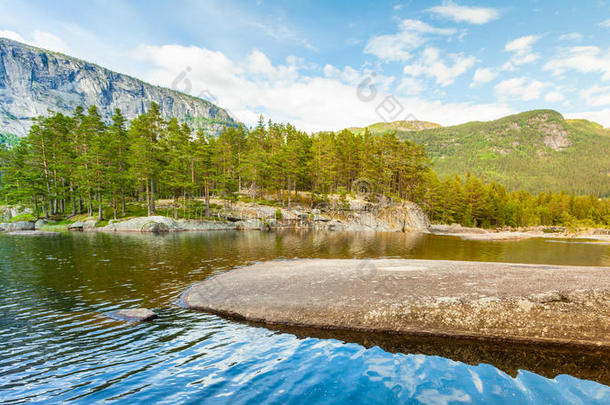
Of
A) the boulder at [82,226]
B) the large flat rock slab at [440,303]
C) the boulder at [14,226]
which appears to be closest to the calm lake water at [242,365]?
the large flat rock slab at [440,303]

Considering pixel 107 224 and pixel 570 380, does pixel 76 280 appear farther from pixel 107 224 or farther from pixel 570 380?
pixel 107 224

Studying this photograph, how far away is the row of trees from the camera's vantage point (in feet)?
181

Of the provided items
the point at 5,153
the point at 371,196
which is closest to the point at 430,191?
the point at 371,196

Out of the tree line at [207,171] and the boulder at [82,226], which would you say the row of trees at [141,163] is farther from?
the boulder at [82,226]

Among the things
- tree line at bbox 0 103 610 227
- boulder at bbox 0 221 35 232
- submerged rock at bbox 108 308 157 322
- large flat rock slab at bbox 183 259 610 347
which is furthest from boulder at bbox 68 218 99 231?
submerged rock at bbox 108 308 157 322

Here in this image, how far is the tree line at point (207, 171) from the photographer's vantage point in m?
A: 55.7

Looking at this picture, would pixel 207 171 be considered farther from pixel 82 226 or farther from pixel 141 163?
pixel 82 226

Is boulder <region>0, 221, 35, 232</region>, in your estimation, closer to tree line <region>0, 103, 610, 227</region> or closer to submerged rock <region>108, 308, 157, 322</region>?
tree line <region>0, 103, 610, 227</region>

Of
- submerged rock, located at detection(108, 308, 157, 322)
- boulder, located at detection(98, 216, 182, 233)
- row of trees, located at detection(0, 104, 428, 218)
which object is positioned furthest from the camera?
row of trees, located at detection(0, 104, 428, 218)

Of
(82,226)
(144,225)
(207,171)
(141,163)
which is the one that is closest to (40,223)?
A: (82,226)

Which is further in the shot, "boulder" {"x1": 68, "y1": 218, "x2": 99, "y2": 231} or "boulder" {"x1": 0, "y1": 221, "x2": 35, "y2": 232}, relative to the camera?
"boulder" {"x1": 68, "y1": 218, "x2": 99, "y2": 231}

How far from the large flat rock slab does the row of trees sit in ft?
174

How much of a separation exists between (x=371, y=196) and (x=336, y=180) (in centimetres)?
1483

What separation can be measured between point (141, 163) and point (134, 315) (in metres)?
53.9
